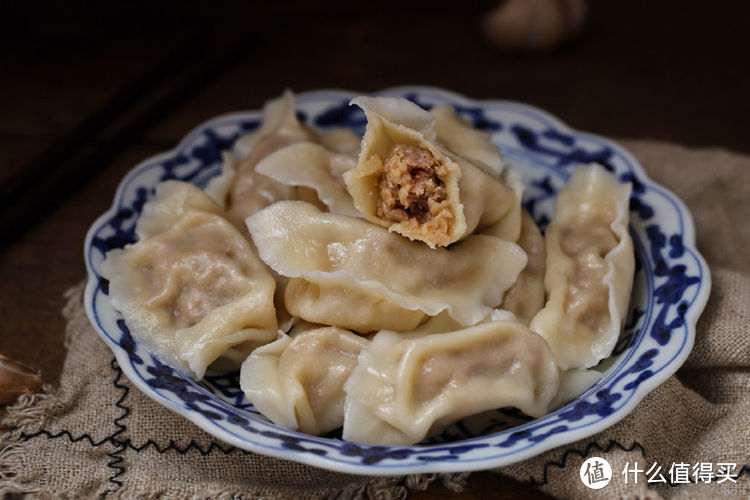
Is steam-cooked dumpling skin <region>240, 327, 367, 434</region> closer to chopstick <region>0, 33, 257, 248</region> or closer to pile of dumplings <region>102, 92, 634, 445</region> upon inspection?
pile of dumplings <region>102, 92, 634, 445</region>

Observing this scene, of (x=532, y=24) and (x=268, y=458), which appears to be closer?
(x=268, y=458)

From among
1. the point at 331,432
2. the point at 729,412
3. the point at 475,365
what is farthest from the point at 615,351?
the point at 331,432

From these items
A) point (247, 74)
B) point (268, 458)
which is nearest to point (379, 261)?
→ point (268, 458)

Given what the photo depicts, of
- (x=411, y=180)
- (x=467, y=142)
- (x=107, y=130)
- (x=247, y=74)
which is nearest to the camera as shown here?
(x=411, y=180)

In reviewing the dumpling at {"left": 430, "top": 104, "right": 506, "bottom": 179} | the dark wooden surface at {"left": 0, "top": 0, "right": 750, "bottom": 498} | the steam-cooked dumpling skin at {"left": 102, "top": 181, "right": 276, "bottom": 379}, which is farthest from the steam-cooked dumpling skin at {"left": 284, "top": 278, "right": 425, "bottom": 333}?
the dark wooden surface at {"left": 0, "top": 0, "right": 750, "bottom": 498}

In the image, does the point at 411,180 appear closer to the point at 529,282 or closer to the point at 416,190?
the point at 416,190

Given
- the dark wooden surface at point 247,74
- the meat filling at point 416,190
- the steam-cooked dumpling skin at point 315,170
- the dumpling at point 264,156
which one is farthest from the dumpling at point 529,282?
the dark wooden surface at point 247,74

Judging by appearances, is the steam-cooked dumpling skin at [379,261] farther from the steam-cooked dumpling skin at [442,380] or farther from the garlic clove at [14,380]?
the garlic clove at [14,380]
